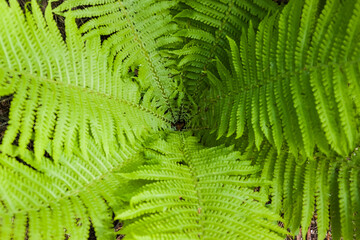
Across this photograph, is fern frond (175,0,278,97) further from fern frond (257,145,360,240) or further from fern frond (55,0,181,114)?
fern frond (257,145,360,240)

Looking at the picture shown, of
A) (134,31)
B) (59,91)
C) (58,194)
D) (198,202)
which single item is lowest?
(58,194)

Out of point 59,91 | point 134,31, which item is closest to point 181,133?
point 134,31

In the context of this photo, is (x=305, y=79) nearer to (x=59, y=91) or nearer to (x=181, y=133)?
(x=181, y=133)

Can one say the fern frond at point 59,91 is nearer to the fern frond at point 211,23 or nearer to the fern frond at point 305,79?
the fern frond at point 211,23

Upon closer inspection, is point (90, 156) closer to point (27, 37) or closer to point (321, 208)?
point (27, 37)

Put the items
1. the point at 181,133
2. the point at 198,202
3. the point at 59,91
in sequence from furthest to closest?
the point at 181,133
the point at 59,91
the point at 198,202

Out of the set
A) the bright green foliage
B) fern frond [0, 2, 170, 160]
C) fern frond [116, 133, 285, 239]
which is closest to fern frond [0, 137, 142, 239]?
the bright green foliage
